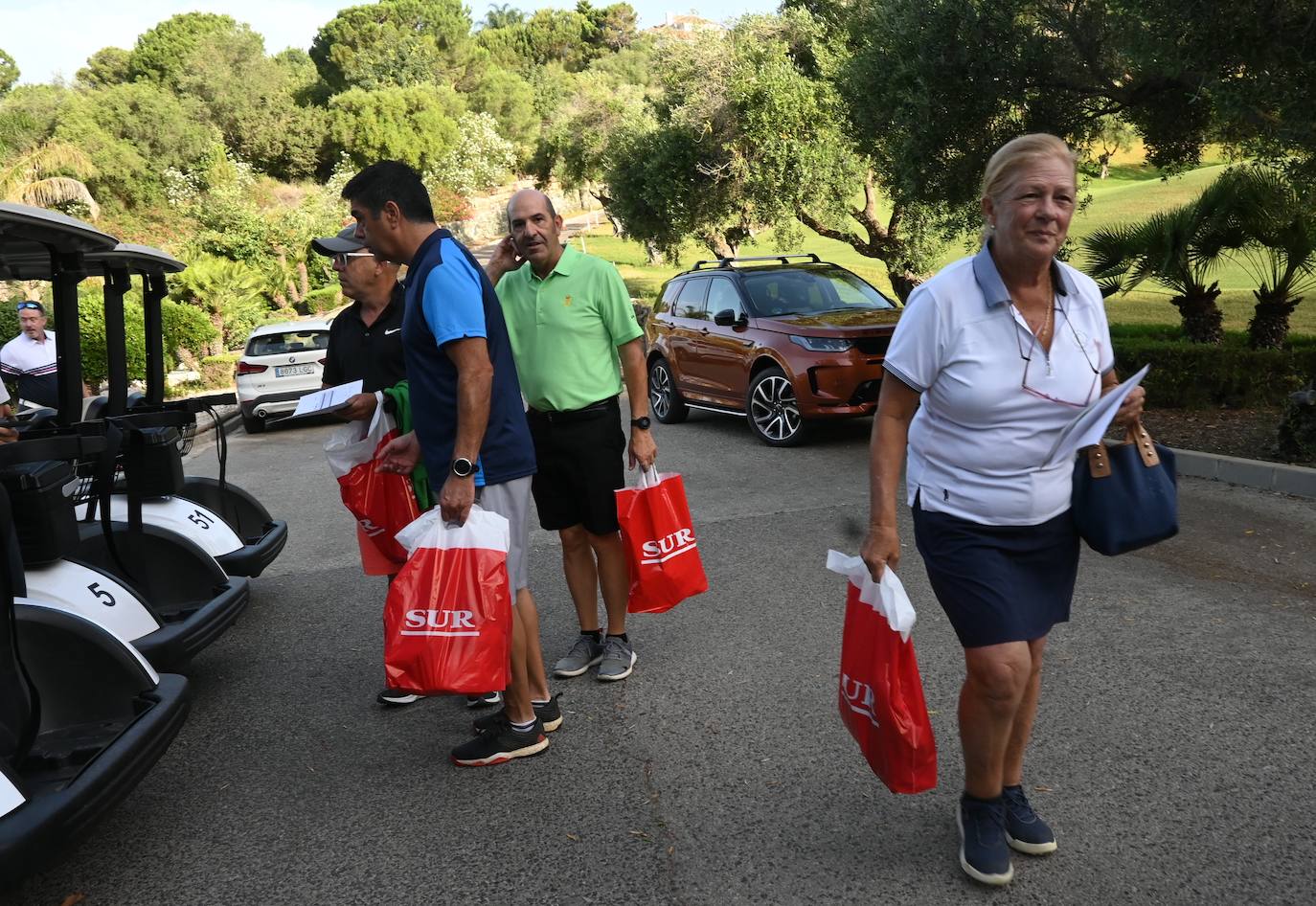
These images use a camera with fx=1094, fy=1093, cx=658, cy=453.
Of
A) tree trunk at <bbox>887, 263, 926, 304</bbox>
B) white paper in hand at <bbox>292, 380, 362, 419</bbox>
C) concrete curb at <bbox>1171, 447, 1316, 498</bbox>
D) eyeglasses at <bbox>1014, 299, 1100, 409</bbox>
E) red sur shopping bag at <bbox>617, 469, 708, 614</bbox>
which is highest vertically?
tree trunk at <bbox>887, 263, 926, 304</bbox>

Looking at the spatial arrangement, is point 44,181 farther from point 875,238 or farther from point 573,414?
point 573,414

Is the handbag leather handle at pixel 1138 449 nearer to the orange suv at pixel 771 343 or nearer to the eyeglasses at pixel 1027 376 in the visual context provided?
the eyeglasses at pixel 1027 376

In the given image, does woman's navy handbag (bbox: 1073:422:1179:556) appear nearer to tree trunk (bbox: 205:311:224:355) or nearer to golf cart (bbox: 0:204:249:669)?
golf cart (bbox: 0:204:249:669)

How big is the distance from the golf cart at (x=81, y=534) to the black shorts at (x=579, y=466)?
1588 millimetres

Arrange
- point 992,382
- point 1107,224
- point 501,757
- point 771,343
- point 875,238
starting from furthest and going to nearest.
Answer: point 875,238 → point 1107,224 → point 771,343 → point 501,757 → point 992,382

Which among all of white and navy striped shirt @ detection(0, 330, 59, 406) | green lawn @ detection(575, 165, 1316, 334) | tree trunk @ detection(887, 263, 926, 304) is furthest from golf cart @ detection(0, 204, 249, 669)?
tree trunk @ detection(887, 263, 926, 304)

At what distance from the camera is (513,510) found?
381 cm

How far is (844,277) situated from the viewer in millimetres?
11750

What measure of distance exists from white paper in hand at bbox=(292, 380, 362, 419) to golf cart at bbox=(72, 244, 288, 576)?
109 cm

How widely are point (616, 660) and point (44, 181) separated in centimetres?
3319

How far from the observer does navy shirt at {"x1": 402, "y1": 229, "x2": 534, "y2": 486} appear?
347 cm

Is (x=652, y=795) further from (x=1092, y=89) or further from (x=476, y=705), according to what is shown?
(x=1092, y=89)

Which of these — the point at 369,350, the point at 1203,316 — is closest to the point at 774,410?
the point at 1203,316

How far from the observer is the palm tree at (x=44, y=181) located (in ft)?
101
